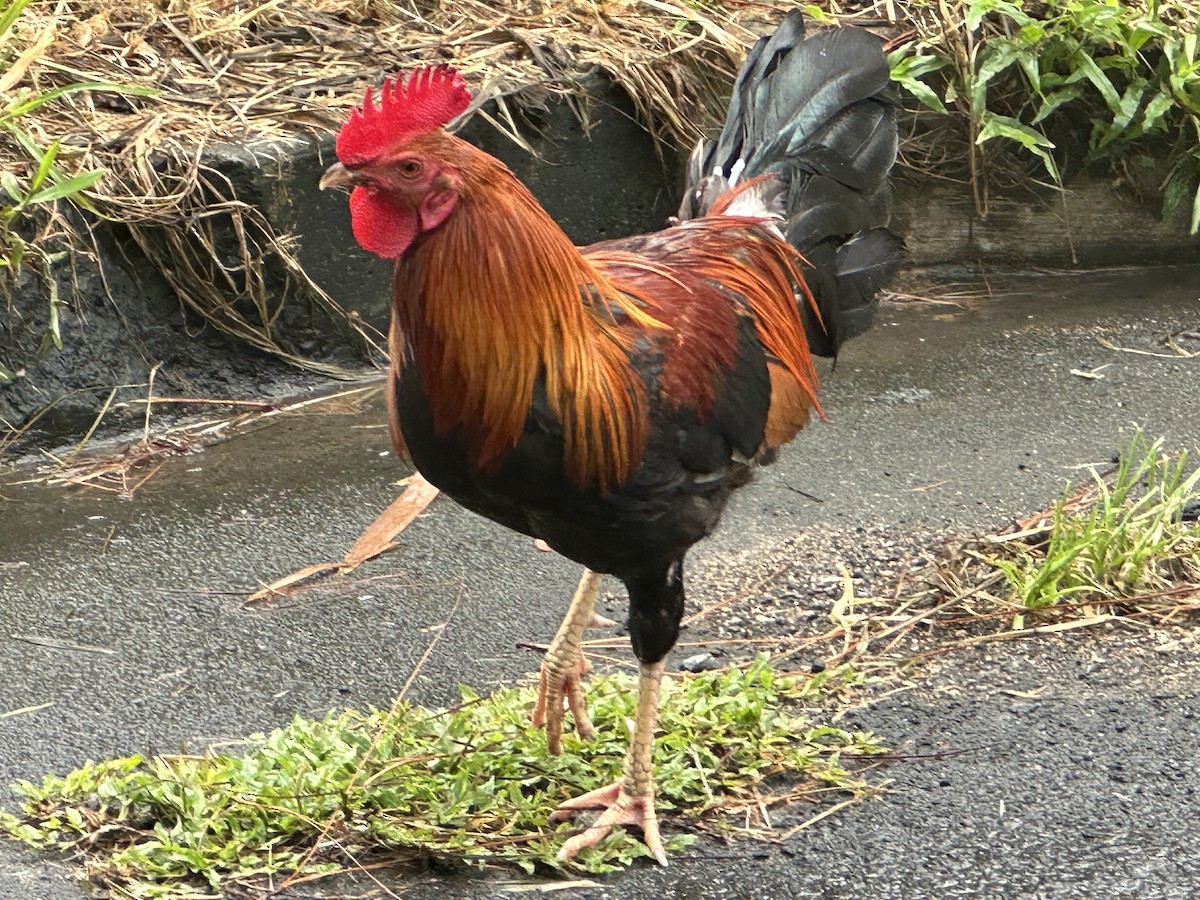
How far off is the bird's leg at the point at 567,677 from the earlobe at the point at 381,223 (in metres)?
1.04

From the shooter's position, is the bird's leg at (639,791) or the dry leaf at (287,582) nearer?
the bird's leg at (639,791)

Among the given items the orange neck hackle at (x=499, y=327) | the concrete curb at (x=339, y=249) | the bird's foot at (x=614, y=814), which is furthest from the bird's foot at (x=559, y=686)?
the concrete curb at (x=339, y=249)

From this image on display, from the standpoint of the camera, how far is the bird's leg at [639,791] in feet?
11.4

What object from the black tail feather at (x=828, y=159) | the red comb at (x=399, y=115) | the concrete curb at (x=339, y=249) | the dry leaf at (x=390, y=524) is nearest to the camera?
the red comb at (x=399, y=115)

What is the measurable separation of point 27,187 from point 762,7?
3.61 metres

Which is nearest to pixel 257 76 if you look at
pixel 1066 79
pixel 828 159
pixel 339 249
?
pixel 339 249

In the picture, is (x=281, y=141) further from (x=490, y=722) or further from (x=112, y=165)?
(x=490, y=722)

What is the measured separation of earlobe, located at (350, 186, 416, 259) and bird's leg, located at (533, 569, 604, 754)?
3.40 feet

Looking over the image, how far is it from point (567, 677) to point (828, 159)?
1671 millimetres

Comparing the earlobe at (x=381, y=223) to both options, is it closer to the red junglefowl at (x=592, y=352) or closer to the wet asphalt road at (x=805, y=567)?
the red junglefowl at (x=592, y=352)

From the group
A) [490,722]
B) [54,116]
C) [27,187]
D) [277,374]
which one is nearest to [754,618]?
[490,722]

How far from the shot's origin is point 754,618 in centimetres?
448

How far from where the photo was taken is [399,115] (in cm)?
304

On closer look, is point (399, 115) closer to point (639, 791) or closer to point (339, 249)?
point (639, 791)
